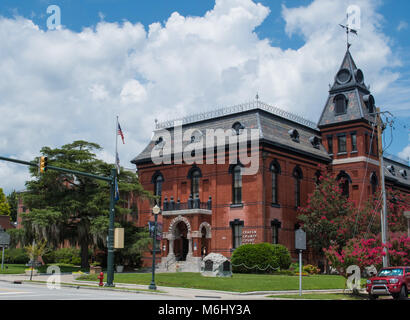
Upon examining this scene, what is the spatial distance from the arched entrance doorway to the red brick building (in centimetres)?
9

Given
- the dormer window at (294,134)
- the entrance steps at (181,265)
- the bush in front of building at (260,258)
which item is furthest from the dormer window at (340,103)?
the entrance steps at (181,265)

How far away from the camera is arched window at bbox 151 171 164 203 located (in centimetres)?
4922

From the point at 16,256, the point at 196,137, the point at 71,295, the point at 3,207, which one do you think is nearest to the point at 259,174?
the point at 196,137

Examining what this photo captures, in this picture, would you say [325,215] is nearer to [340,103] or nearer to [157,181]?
[340,103]

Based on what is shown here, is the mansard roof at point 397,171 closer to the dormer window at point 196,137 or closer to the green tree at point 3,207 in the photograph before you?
the dormer window at point 196,137

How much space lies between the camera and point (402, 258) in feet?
94.1

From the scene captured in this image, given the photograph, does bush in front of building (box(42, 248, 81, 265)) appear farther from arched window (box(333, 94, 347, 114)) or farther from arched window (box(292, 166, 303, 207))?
arched window (box(333, 94, 347, 114))

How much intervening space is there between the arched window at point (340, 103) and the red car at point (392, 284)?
27.3 m

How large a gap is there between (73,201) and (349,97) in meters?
28.1

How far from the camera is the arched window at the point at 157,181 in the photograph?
161 feet

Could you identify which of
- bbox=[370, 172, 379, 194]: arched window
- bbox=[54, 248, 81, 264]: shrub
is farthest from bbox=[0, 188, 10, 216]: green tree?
bbox=[370, 172, 379, 194]: arched window

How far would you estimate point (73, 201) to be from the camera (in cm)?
4028

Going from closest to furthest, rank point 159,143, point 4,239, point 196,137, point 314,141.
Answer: point 4,239
point 196,137
point 314,141
point 159,143

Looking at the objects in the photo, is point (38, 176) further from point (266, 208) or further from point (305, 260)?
point (305, 260)
